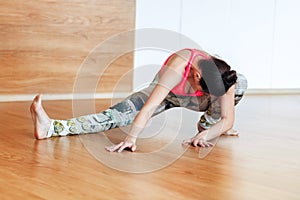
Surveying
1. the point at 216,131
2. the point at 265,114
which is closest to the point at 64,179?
the point at 216,131

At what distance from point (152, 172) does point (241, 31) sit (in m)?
2.52

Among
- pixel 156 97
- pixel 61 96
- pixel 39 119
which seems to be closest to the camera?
pixel 156 97

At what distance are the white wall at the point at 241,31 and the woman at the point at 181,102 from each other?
127 cm

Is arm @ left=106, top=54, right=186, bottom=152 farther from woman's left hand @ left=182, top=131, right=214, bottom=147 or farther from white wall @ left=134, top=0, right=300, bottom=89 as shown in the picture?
white wall @ left=134, top=0, right=300, bottom=89

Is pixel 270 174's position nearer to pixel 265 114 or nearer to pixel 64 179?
pixel 64 179

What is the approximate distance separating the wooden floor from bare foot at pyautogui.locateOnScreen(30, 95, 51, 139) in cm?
4

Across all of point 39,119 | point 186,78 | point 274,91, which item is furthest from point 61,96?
point 274,91

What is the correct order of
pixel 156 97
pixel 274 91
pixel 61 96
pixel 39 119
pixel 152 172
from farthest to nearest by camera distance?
1. pixel 274 91
2. pixel 61 96
3. pixel 39 119
4. pixel 156 97
5. pixel 152 172

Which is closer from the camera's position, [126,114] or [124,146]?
[124,146]

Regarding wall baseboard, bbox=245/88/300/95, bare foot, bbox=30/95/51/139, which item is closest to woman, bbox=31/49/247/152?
bare foot, bbox=30/95/51/139

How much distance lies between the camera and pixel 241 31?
3.95 m

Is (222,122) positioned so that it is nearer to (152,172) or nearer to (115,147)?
(115,147)

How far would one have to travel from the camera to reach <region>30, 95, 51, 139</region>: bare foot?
1.96 metres

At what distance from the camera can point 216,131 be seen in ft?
6.79
